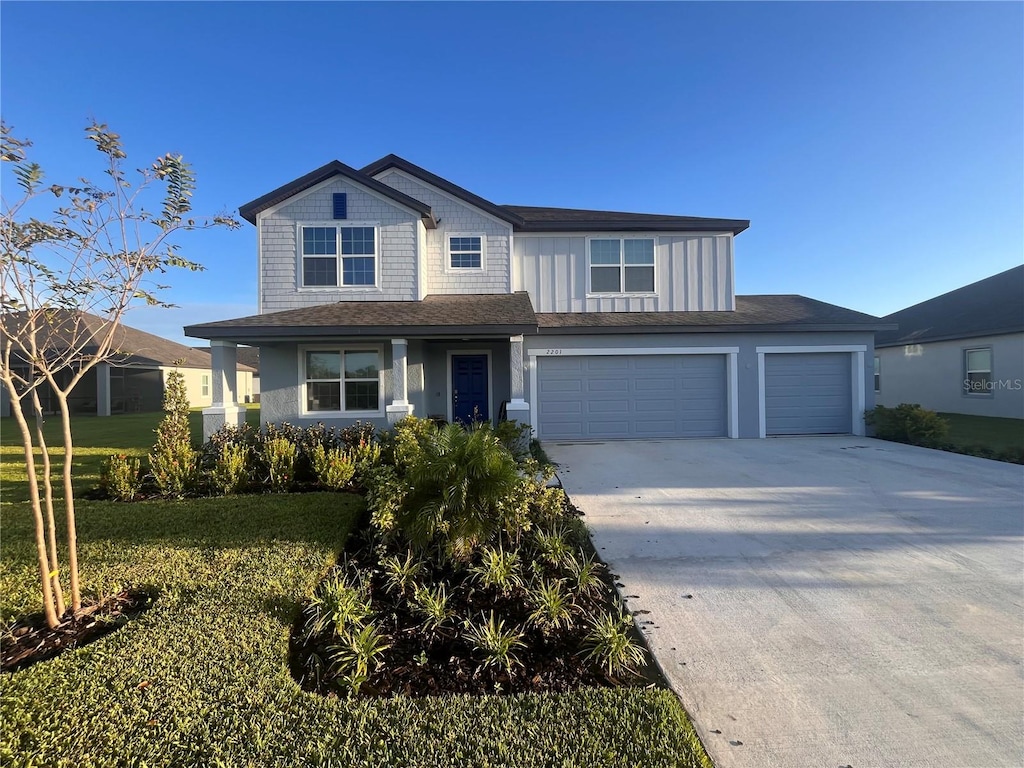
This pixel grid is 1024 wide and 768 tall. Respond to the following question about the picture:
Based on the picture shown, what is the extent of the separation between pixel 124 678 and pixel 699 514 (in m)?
5.48

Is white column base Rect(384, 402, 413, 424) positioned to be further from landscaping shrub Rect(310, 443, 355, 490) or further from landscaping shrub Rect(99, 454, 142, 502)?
landscaping shrub Rect(99, 454, 142, 502)

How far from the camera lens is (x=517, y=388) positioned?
959 centimetres

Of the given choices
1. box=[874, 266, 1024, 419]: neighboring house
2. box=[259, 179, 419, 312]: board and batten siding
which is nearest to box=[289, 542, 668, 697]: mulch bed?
box=[259, 179, 419, 312]: board and batten siding

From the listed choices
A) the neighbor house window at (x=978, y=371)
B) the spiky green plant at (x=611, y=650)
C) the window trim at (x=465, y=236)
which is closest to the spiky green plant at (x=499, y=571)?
the spiky green plant at (x=611, y=650)

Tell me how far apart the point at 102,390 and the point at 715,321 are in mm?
24846

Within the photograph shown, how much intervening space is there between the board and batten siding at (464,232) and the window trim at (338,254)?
1.44m

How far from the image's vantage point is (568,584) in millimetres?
3846

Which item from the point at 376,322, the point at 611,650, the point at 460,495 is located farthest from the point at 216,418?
the point at 611,650

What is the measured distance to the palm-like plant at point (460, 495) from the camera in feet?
12.7

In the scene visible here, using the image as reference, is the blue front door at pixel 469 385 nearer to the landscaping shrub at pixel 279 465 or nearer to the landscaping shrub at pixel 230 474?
the landscaping shrub at pixel 279 465

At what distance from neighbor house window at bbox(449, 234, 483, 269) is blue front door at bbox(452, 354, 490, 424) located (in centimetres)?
233

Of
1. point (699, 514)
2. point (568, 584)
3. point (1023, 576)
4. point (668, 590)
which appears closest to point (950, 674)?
point (668, 590)

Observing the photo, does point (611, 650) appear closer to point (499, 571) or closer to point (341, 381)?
point (499, 571)

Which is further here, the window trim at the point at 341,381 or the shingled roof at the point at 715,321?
the shingled roof at the point at 715,321
